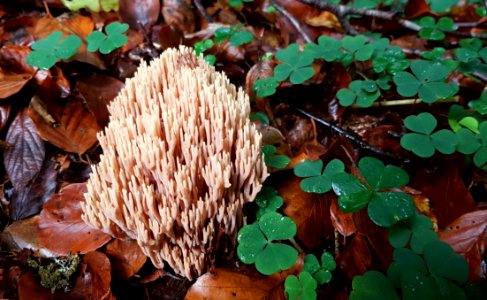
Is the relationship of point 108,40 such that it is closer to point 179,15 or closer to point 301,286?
point 179,15

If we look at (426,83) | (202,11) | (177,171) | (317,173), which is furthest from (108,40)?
(426,83)

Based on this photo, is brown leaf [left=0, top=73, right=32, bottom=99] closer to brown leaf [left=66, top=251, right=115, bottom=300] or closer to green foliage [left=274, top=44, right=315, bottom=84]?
brown leaf [left=66, top=251, right=115, bottom=300]

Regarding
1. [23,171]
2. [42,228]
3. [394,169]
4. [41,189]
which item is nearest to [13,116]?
[23,171]

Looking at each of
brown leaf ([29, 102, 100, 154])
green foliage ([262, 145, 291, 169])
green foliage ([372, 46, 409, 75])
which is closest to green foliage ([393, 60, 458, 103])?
green foliage ([372, 46, 409, 75])

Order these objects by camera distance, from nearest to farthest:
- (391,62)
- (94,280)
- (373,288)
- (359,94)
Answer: (373,288) → (94,280) → (359,94) → (391,62)

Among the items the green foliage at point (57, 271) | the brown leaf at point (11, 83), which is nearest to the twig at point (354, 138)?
the green foliage at point (57, 271)

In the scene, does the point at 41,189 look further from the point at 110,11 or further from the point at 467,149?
the point at 467,149
